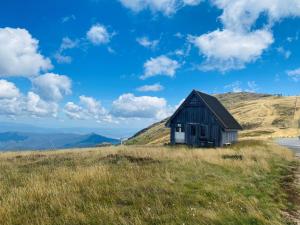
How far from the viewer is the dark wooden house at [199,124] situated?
153 feet

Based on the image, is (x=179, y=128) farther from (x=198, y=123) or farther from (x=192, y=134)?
(x=198, y=123)

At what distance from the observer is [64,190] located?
11.4 meters

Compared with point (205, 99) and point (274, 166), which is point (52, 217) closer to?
point (274, 166)

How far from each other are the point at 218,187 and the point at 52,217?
6487mm

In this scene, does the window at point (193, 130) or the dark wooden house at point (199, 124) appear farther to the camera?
the window at point (193, 130)

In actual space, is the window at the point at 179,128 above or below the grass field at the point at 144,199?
above

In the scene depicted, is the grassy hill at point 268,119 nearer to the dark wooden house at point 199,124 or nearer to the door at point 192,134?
the dark wooden house at point 199,124

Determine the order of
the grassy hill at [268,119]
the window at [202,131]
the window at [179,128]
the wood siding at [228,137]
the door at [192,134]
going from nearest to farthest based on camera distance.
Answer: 1. the wood siding at [228,137]
2. the window at [202,131]
3. the door at [192,134]
4. the window at [179,128]
5. the grassy hill at [268,119]

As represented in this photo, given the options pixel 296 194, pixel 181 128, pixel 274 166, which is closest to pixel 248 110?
pixel 181 128

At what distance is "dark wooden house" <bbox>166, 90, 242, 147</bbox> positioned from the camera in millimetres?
46562

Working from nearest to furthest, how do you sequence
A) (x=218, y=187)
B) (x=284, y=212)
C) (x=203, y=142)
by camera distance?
1. (x=284, y=212)
2. (x=218, y=187)
3. (x=203, y=142)

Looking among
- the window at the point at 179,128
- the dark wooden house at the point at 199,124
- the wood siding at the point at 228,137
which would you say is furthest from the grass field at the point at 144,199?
the window at the point at 179,128

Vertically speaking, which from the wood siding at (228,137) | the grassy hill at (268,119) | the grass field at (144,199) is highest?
the grassy hill at (268,119)

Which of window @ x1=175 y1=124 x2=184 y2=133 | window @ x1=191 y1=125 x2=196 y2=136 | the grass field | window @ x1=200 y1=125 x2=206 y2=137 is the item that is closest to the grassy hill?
window @ x1=175 y1=124 x2=184 y2=133
